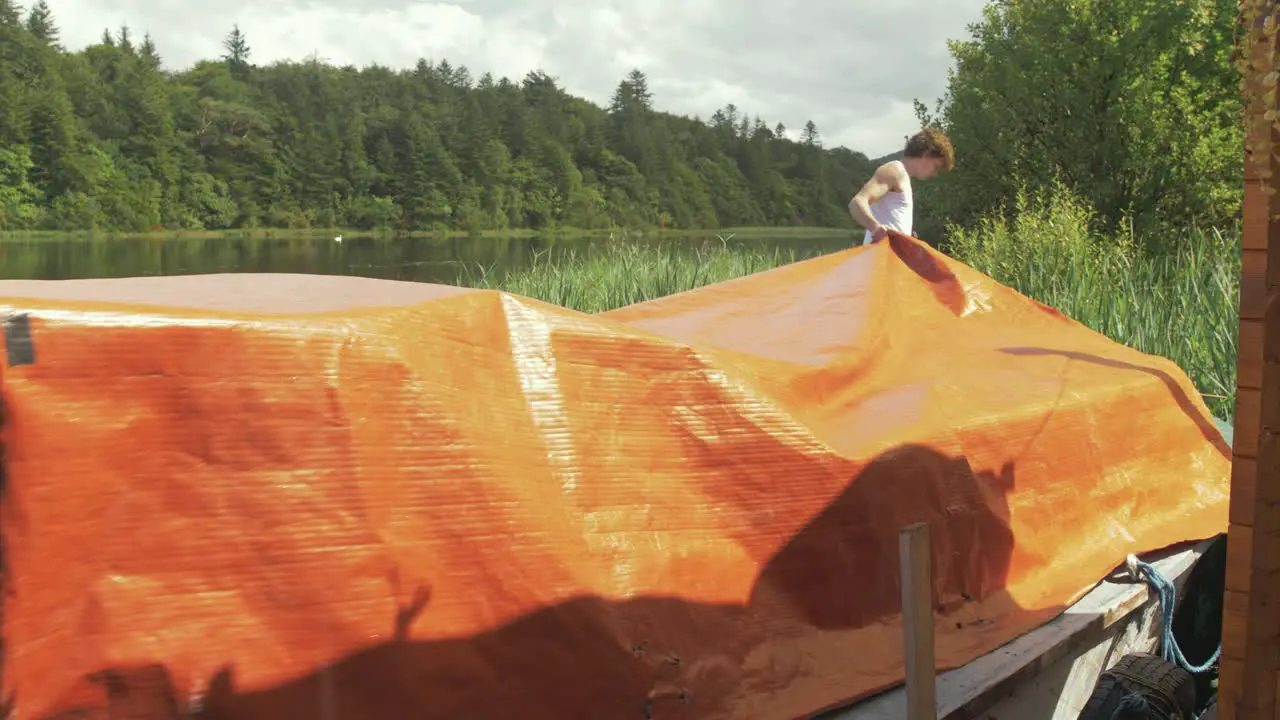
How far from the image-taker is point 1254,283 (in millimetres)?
1437

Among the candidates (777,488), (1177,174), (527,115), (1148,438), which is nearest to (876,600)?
(777,488)

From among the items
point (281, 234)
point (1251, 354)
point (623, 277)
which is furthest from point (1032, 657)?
point (281, 234)

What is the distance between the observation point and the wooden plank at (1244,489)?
147cm

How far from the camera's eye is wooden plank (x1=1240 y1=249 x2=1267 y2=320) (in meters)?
1.43

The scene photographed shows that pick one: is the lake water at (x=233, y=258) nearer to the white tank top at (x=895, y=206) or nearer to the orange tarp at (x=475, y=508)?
the white tank top at (x=895, y=206)

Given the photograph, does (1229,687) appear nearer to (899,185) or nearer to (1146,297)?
(899,185)

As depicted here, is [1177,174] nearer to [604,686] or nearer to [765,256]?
[765,256]

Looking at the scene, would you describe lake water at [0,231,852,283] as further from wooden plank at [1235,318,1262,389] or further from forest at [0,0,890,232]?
wooden plank at [1235,318,1262,389]

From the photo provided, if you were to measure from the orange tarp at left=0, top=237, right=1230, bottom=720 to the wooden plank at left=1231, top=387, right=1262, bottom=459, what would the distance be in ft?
3.08

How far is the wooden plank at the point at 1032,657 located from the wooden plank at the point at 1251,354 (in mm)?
939

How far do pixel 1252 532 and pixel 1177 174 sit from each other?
16.3m

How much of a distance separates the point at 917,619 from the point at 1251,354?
691mm

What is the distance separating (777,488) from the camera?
2219 millimetres

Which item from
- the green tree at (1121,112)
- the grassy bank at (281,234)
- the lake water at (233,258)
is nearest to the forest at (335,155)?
the grassy bank at (281,234)
